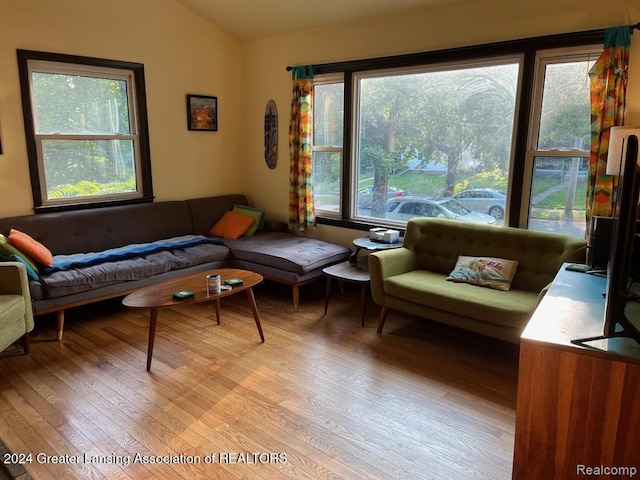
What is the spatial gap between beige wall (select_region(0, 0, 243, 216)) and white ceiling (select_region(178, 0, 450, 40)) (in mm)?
180

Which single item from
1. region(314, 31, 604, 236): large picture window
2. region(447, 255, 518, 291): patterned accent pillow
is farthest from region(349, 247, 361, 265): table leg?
region(447, 255, 518, 291): patterned accent pillow

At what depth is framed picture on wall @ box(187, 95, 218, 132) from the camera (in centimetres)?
464

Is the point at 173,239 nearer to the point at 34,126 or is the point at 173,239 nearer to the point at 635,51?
the point at 34,126

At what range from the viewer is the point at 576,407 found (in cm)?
152

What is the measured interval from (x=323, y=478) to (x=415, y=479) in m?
0.39

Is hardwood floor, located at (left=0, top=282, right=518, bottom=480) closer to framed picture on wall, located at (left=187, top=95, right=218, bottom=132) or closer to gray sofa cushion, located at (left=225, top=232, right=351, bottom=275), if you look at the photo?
gray sofa cushion, located at (left=225, top=232, right=351, bottom=275)

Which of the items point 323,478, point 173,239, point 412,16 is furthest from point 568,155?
point 173,239

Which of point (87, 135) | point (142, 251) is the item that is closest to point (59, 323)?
point (142, 251)

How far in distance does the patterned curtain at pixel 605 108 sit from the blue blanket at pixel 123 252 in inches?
121

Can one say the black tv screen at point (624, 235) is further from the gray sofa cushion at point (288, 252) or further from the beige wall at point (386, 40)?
the gray sofa cushion at point (288, 252)

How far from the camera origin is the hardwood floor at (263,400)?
203 cm

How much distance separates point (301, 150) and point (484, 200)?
180 cm

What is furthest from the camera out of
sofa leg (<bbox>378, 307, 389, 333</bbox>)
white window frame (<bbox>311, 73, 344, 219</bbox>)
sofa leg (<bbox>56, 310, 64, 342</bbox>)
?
white window frame (<bbox>311, 73, 344, 219</bbox>)

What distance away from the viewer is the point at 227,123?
16.5ft
